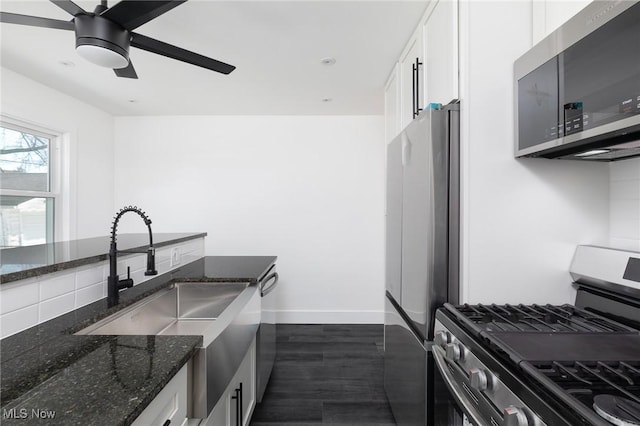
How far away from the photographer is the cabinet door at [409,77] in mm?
1652

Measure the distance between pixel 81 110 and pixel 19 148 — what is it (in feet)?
2.35

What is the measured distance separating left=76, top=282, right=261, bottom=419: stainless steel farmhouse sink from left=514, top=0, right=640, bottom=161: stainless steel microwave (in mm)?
1405

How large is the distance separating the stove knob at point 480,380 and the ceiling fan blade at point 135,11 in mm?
1712

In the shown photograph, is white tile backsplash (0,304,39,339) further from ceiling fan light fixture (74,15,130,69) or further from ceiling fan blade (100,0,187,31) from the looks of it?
ceiling fan blade (100,0,187,31)

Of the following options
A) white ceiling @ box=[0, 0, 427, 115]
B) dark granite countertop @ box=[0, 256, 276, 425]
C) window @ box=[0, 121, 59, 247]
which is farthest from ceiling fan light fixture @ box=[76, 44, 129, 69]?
window @ box=[0, 121, 59, 247]

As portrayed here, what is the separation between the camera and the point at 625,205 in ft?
3.68

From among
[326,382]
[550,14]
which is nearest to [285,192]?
[326,382]

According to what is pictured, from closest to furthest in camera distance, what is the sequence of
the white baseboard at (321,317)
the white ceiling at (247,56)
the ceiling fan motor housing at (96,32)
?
1. the ceiling fan motor housing at (96,32)
2. the white ceiling at (247,56)
3. the white baseboard at (321,317)

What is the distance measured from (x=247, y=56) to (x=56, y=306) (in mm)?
1931

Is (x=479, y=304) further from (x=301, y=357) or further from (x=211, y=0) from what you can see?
(x=211, y=0)

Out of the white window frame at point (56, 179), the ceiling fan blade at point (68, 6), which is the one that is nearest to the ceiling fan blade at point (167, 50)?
the ceiling fan blade at point (68, 6)

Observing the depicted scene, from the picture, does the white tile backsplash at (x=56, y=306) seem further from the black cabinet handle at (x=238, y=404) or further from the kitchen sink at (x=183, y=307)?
the black cabinet handle at (x=238, y=404)

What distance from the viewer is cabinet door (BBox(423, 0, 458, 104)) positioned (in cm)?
123

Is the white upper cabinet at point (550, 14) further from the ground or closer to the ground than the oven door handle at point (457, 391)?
further from the ground
